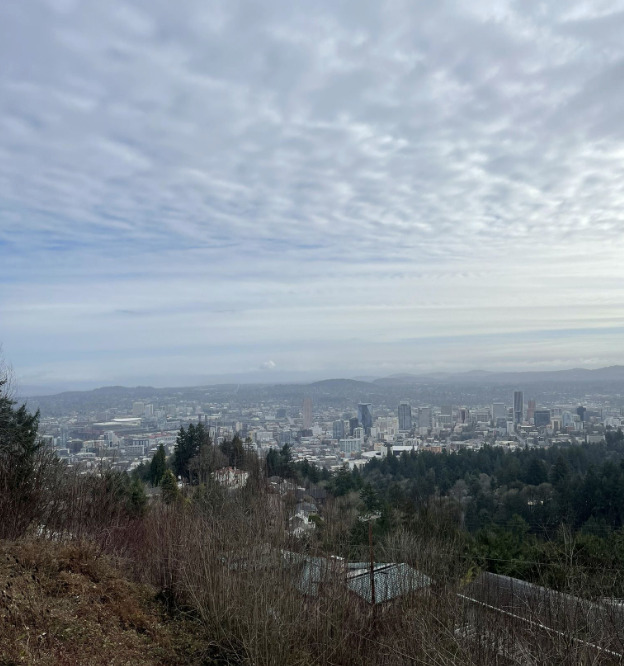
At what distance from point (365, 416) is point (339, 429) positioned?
4.00 metres

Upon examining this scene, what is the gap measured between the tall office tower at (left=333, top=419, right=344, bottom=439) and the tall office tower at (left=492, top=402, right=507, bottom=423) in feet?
Answer: 56.0

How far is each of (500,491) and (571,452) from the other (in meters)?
8.90

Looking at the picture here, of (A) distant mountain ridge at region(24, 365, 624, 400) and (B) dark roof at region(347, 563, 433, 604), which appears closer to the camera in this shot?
(B) dark roof at region(347, 563, 433, 604)

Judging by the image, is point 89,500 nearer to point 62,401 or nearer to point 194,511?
point 194,511

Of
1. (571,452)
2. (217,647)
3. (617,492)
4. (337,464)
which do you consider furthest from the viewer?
(337,464)

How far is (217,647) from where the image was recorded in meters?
7.62

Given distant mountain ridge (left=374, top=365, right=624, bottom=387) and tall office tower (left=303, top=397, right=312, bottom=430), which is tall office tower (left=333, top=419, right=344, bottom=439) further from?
distant mountain ridge (left=374, top=365, right=624, bottom=387)

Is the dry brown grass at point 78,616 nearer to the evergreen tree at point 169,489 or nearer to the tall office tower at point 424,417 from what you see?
the evergreen tree at point 169,489

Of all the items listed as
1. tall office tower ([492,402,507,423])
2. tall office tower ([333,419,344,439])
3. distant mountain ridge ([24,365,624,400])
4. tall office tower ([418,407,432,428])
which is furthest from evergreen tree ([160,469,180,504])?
tall office tower ([492,402,507,423])

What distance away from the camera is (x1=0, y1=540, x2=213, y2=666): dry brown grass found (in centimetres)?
635

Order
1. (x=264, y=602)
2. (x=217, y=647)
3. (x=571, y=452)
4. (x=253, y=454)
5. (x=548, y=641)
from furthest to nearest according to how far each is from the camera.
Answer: (x=571, y=452), (x=253, y=454), (x=217, y=647), (x=264, y=602), (x=548, y=641)

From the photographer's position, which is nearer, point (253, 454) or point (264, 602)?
point (264, 602)

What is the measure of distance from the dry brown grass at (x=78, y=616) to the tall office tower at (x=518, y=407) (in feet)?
194

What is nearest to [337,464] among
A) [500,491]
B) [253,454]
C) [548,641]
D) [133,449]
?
[500,491]
